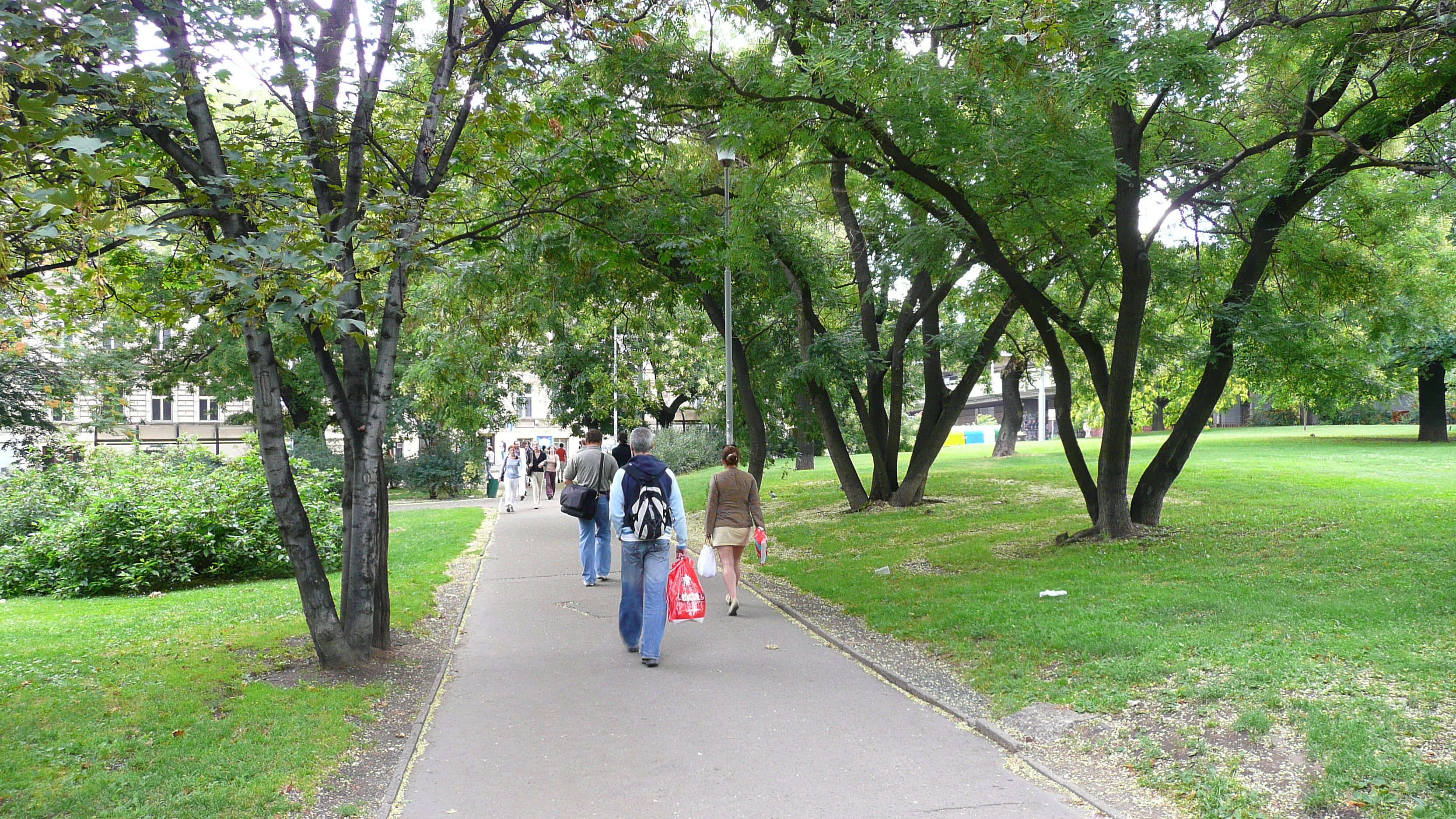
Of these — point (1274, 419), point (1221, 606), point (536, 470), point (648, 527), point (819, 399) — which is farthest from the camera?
point (1274, 419)

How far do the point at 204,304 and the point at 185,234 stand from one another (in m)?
0.47

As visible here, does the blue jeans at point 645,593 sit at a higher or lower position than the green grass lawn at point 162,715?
higher

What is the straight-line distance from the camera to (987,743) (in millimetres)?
5520

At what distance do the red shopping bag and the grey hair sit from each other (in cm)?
102

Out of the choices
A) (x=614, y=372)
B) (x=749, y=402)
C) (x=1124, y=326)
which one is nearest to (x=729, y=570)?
(x=1124, y=326)

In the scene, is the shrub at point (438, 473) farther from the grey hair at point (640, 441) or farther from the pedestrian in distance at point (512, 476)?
the grey hair at point (640, 441)

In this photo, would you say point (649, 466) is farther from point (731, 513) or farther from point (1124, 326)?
point (1124, 326)

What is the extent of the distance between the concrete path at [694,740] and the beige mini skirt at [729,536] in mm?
983

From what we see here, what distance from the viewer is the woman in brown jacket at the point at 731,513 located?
9.46 m

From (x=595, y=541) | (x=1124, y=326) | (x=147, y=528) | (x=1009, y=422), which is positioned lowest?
(x=595, y=541)

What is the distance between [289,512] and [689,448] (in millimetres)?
31402

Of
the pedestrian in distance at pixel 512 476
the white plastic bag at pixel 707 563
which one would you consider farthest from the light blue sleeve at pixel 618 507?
the pedestrian in distance at pixel 512 476

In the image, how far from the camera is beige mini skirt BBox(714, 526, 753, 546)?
945cm

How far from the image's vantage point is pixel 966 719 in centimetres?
592
